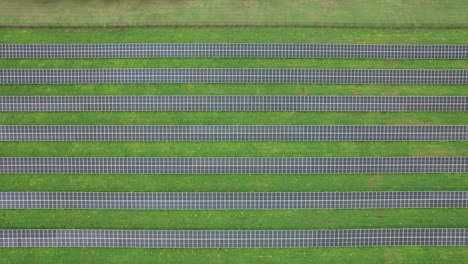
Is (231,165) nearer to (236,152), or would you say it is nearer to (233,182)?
(236,152)

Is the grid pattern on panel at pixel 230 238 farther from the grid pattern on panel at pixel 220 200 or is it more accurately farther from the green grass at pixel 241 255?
the grid pattern on panel at pixel 220 200

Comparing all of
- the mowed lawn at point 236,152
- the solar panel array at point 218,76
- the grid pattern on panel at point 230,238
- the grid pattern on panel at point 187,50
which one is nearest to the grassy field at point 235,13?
the mowed lawn at point 236,152

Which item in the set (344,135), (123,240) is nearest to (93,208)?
(123,240)

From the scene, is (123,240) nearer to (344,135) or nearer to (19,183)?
(19,183)

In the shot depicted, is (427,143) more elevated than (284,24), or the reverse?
(284,24)

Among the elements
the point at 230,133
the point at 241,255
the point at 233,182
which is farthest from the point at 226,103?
the point at 241,255

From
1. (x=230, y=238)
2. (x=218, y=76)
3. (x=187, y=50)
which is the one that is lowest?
(x=230, y=238)
